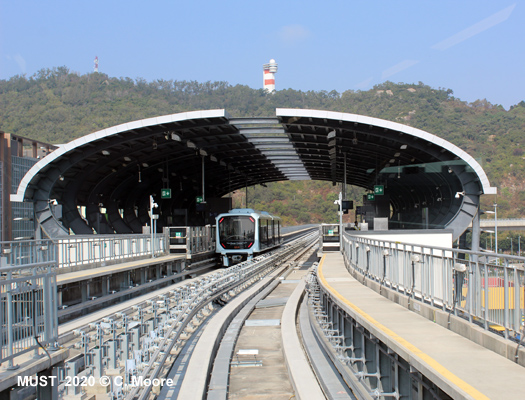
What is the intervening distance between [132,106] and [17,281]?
333 feet

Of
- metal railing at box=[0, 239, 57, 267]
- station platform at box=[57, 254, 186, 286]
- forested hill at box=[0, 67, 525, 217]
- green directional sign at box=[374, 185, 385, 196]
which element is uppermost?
forested hill at box=[0, 67, 525, 217]

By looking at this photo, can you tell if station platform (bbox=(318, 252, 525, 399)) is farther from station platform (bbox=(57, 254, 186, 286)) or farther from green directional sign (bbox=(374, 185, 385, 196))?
green directional sign (bbox=(374, 185, 385, 196))

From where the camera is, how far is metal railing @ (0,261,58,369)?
5539mm

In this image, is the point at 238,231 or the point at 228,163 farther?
the point at 228,163

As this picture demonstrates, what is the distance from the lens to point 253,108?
115500 mm

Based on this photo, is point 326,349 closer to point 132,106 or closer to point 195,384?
point 195,384

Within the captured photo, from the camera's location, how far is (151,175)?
4350 cm

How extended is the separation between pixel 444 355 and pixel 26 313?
436 cm

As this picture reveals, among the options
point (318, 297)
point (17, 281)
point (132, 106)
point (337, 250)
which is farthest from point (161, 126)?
point (132, 106)

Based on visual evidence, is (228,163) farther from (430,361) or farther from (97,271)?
(430,361)

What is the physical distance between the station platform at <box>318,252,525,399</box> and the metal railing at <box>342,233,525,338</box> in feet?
1.13

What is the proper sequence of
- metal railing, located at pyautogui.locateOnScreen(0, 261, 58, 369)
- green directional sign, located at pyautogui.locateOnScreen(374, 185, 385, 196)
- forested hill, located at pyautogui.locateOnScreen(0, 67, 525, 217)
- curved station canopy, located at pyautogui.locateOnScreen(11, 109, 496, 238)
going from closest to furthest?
metal railing, located at pyautogui.locateOnScreen(0, 261, 58, 369)
curved station canopy, located at pyautogui.locateOnScreen(11, 109, 496, 238)
green directional sign, located at pyautogui.locateOnScreen(374, 185, 385, 196)
forested hill, located at pyautogui.locateOnScreen(0, 67, 525, 217)

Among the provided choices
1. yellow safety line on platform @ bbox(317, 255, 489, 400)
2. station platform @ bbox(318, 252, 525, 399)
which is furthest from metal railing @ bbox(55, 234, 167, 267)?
yellow safety line on platform @ bbox(317, 255, 489, 400)

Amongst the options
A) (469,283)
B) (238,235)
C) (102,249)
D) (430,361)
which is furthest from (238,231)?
(430,361)
